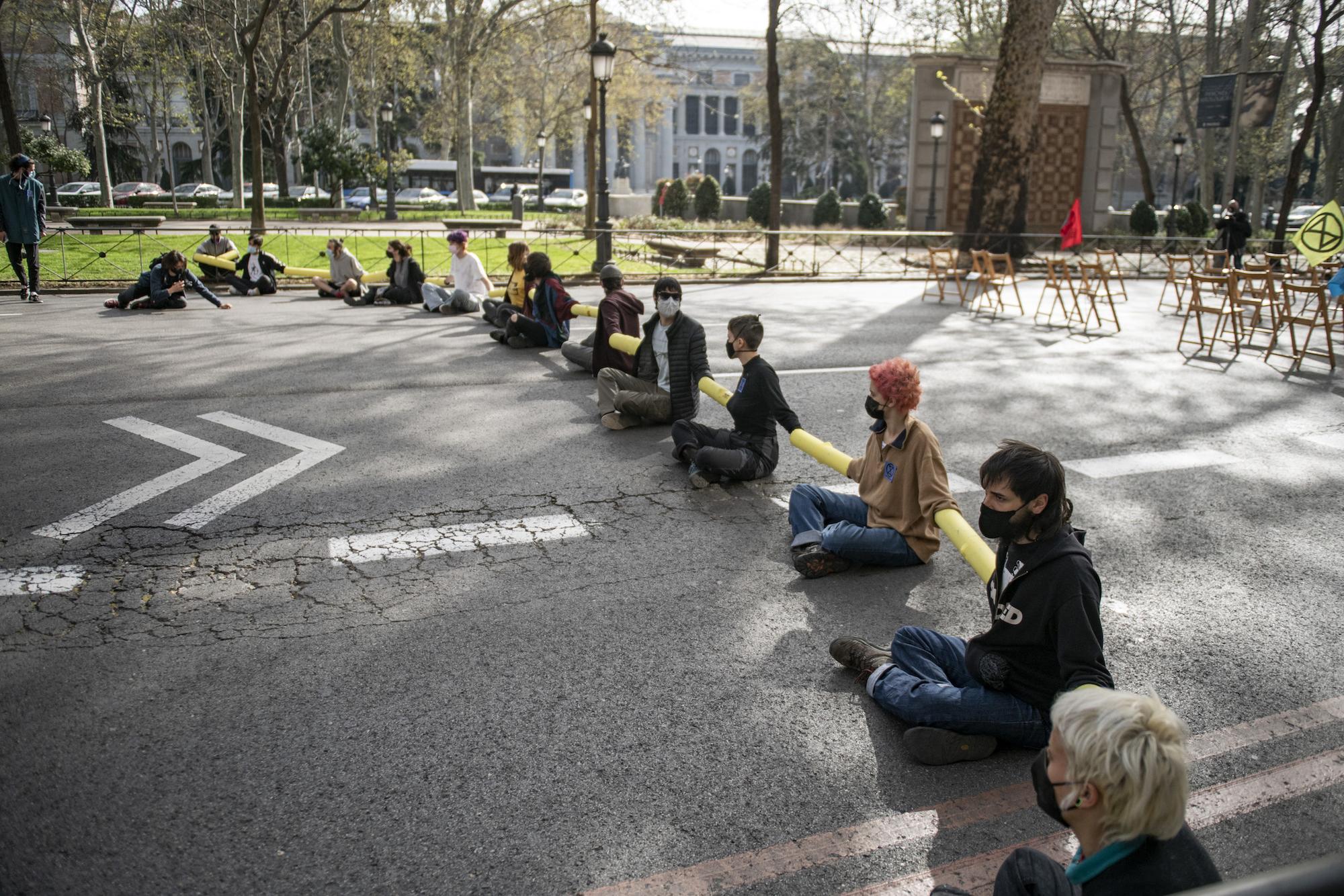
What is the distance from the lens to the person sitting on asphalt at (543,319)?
1184 centimetres

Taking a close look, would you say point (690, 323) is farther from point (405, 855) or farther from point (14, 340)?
point (14, 340)

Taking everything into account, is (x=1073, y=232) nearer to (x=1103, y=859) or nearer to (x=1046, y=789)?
(x=1046, y=789)

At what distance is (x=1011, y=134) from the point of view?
2548cm

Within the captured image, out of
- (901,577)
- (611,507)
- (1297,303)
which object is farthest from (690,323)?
(1297,303)

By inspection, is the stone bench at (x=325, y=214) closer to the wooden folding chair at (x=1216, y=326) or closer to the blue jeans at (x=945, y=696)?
the wooden folding chair at (x=1216, y=326)

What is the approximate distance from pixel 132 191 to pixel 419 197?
1610 centimetres

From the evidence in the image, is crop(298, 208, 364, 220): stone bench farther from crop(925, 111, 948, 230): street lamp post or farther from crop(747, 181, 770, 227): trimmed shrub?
crop(925, 111, 948, 230): street lamp post

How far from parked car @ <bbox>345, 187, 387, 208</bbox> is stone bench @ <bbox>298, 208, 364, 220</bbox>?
11.6 metres

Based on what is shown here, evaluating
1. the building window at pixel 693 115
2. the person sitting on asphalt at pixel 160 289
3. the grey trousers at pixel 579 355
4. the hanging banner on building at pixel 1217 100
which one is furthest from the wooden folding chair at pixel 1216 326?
the building window at pixel 693 115

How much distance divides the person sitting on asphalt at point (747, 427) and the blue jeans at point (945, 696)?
2.73 m

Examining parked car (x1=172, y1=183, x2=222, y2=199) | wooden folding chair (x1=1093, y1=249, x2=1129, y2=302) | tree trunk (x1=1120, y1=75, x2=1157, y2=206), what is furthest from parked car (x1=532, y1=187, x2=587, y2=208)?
wooden folding chair (x1=1093, y1=249, x2=1129, y2=302)

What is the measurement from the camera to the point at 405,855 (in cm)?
328

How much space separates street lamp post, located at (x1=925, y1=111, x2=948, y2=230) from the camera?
30.0 m

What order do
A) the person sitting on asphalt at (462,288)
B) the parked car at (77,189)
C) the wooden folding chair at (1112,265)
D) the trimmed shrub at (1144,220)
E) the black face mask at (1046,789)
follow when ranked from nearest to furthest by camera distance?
the black face mask at (1046,789) → the person sitting on asphalt at (462,288) → the wooden folding chair at (1112,265) → the trimmed shrub at (1144,220) → the parked car at (77,189)
